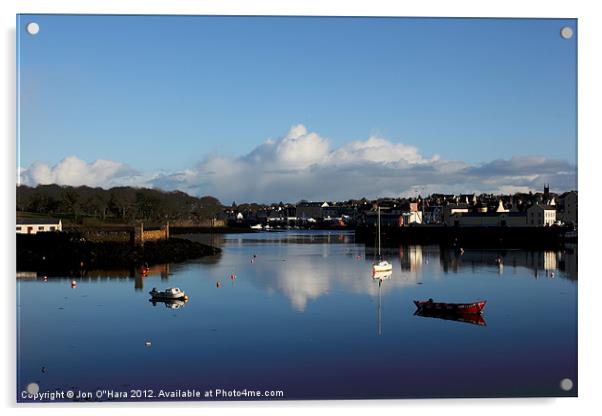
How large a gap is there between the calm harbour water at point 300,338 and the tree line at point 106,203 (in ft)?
5.36

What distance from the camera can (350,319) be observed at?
1384 centimetres

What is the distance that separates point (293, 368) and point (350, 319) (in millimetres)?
3976

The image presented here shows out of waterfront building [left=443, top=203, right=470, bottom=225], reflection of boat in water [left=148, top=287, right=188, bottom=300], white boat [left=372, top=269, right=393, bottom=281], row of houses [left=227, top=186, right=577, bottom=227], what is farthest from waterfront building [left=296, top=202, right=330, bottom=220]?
reflection of boat in water [left=148, top=287, right=188, bottom=300]

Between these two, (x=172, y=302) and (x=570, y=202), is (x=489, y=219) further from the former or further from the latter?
(x=172, y=302)

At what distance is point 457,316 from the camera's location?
565 inches

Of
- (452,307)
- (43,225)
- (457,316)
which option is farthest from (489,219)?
(43,225)

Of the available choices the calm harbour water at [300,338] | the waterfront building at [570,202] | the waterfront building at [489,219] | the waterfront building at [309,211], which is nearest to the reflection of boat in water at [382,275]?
the calm harbour water at [300,338]

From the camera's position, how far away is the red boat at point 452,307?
1446 centimetres

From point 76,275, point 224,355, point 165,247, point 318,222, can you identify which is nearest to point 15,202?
point 224,355

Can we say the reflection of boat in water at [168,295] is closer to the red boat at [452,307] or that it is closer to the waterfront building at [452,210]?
the red boat at [452,307]

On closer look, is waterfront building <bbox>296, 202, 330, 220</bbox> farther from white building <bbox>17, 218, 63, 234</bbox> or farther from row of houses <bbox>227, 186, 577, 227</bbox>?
white building <bbox>17, 218, 63, 234</bbox>

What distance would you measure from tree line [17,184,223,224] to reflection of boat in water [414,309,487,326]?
A: 27.1 ft

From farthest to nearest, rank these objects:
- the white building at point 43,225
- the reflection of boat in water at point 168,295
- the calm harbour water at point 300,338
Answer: the reflection of boat in water at point 168,295 → the white building at point 43,225 → the calm harbour water at point 300,338

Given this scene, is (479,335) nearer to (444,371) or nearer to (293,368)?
(444,371)
